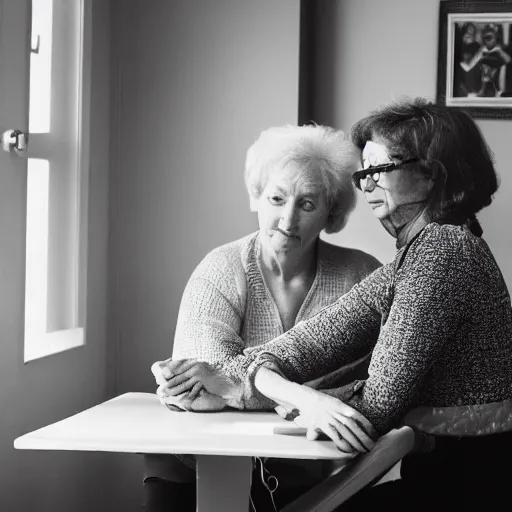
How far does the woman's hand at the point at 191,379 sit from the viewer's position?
181cm

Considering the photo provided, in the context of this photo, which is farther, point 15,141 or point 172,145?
point 172,145

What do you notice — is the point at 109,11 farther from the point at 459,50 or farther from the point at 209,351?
the point at 209,351

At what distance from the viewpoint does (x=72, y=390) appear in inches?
107

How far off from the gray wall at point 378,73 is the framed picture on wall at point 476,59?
47mm

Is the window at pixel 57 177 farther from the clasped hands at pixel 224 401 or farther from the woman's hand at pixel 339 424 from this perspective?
the woman's hand at pixel 339 424

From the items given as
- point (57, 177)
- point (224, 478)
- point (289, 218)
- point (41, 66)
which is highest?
point (41, 66)

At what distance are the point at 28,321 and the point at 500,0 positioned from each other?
6.78 ft

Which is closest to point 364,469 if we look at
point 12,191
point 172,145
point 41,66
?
point 12,191

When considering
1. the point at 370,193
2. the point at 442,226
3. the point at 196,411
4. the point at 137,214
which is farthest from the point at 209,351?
the point at 137,214

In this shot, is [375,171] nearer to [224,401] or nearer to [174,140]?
[224,401]

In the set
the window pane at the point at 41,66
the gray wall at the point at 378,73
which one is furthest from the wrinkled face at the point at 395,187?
the gray wall at the point at 378,73

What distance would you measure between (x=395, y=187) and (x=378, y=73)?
1495 mm

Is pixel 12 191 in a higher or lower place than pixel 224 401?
higher

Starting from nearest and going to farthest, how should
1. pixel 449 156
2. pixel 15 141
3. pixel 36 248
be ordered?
pixel 449 156 → pixel 15 141 → pixel 36 248
